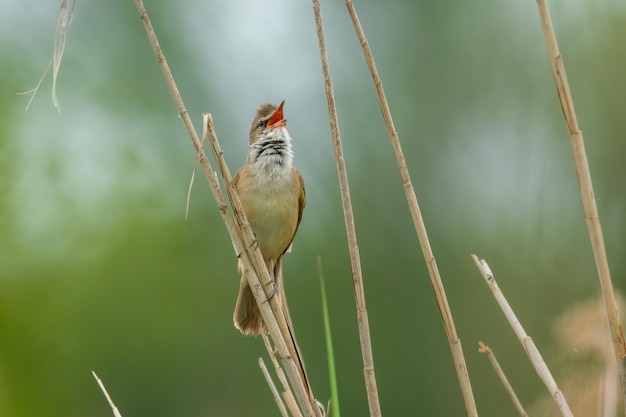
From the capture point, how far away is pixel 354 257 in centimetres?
178

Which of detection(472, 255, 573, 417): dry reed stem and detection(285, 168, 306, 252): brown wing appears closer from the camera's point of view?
detection(472, 255, 573, 417): dry reed stem

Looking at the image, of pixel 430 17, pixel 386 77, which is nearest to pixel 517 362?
pixel 386 77

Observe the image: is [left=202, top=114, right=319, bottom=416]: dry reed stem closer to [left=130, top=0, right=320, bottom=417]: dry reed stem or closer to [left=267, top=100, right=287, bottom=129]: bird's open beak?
[left=130, top=0, right=320, bottom=417]: dry reed stem

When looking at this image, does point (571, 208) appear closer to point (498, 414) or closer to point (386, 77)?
point (498, 414)

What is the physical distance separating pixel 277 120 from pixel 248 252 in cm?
116

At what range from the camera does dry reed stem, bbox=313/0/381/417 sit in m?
1.75

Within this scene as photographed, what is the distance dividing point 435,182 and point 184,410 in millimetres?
2403

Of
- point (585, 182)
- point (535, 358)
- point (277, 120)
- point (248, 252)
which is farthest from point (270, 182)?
point (585, 182)

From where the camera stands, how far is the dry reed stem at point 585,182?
60.2 inches

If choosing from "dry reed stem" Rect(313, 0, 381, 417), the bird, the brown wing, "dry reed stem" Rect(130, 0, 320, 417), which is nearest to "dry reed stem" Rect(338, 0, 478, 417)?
"dry reed stem" Rect(313, 0, 381, 417)

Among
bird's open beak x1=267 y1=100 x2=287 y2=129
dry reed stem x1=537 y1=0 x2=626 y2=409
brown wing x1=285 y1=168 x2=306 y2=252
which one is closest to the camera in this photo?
dry reed stem x1=537 y1=0 x2=626 y2=409

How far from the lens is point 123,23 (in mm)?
6934

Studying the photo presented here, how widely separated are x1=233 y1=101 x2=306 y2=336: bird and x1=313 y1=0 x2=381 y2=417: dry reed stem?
114cm

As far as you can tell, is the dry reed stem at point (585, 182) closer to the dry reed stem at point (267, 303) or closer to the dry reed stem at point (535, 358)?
the dry reed stem at point (535, 358)
